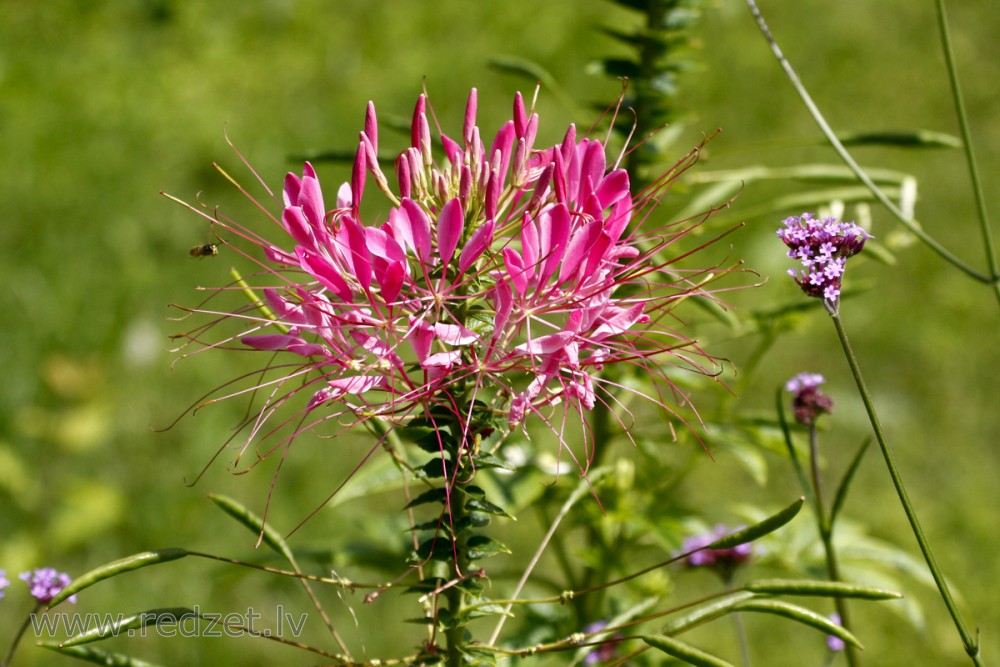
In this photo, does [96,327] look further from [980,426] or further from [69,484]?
[980,426]

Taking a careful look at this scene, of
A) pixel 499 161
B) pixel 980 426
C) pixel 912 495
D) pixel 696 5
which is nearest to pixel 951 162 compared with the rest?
pixel 980 426

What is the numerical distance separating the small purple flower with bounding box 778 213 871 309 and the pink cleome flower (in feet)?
0.45

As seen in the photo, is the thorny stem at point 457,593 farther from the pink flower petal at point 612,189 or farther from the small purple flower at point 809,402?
the small purple flower at point 809,402

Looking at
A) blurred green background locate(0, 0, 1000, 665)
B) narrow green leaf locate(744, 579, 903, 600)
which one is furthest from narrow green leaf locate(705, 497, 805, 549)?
blurred green background locate(0, 0, 1000, 665)

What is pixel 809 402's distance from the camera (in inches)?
50.9

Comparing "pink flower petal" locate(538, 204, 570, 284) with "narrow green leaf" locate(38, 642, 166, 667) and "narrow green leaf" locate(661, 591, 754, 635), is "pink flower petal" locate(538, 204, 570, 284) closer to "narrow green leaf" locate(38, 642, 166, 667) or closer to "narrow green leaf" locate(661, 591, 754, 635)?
"narrow green leaf" locate(661, 591, 754, 635)

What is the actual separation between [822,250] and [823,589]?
0.34m

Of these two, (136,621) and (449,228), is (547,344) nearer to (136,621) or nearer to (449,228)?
(449,228)

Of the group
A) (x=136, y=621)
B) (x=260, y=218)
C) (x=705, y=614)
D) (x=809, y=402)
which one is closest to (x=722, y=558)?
(x=809, y=402)

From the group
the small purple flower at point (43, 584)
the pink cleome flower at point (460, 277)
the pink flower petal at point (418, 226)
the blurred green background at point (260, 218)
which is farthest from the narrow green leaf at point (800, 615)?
the blurred green background at point (260, 218)

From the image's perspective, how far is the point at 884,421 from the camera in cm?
344

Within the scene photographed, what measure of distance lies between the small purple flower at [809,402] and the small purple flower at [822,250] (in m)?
0.27

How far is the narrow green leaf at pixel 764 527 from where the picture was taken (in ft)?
2.99

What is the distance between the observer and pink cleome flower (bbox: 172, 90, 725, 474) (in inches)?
40.9
